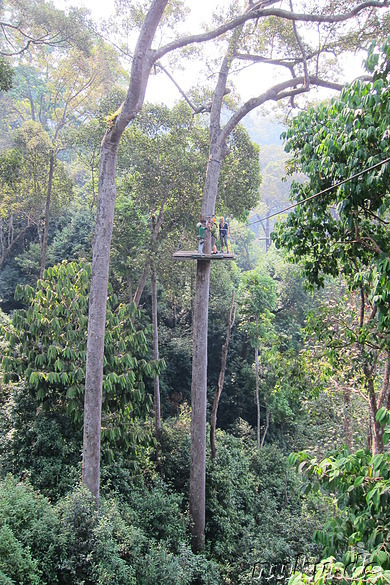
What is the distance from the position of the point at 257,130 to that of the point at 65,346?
248ft

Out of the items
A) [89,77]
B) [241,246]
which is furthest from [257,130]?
[89,77]

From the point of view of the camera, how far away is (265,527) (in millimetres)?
9352

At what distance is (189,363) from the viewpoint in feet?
51.5

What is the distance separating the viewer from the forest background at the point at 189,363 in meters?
3.55

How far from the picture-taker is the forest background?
3.55 m

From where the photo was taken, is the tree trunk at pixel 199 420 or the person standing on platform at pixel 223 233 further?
the person standing on platform at pixel 223 233

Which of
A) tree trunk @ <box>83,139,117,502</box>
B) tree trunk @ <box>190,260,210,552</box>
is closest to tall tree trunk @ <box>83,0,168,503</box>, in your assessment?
tree trunk @ <box>83,139,117,502</box>

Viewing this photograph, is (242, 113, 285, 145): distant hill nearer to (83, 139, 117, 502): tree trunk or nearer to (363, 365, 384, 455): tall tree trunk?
(83, 139, 117, 502): tree trunk

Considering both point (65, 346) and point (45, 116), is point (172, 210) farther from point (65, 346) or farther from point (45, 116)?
point (45, 116)

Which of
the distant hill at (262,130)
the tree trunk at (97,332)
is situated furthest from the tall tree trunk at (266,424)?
the distant hill at (262,130)

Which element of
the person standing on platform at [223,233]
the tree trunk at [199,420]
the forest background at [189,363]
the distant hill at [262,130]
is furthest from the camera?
the distant hill at [262,130]

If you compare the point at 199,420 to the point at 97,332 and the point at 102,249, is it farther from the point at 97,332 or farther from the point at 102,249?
the point at 102,249

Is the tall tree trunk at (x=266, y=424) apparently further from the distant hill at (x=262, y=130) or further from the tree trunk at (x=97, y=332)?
the distant hill at (x=262, y=130)

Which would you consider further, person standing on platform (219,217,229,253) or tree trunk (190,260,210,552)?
person standing on platform (219,217,229,253)
